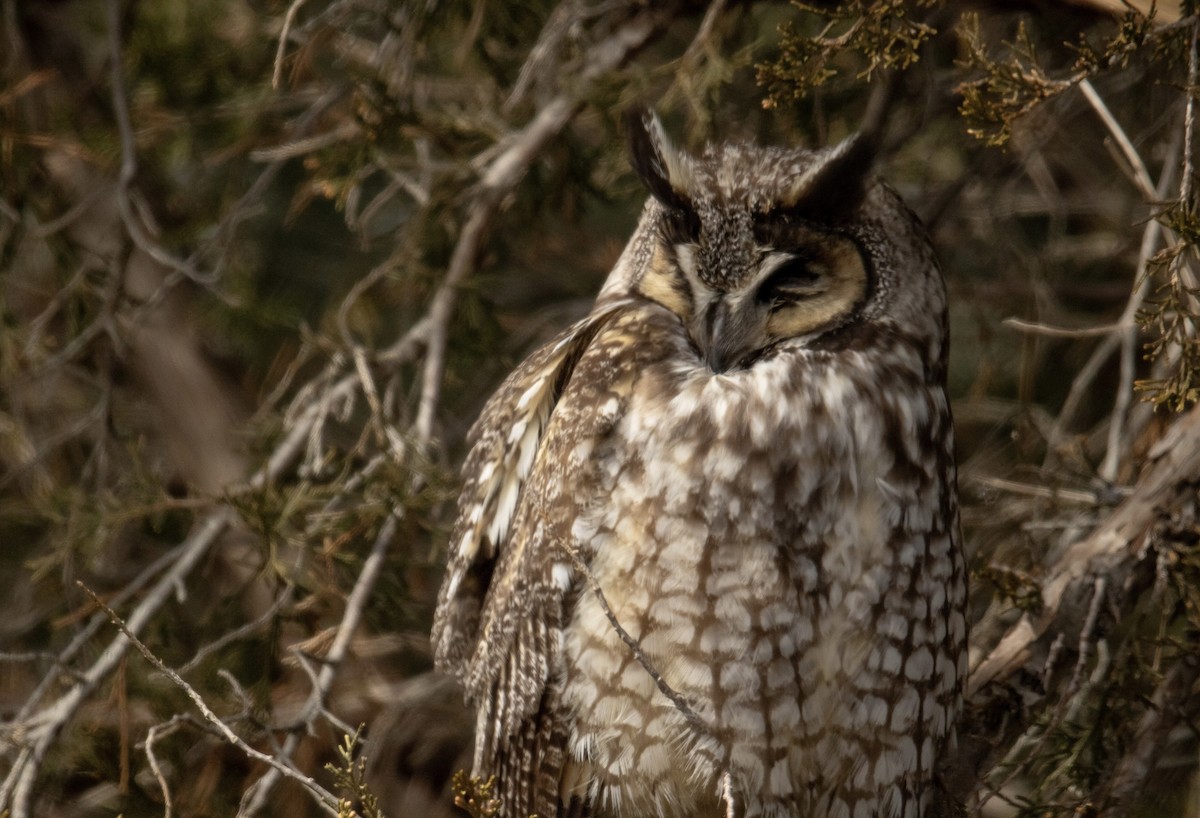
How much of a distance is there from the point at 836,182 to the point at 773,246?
164 millimetres

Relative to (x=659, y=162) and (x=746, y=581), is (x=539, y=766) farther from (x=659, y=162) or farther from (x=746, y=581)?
(x=659, y=162)

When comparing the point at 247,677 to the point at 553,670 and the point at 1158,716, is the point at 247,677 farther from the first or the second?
the point at 1158,716

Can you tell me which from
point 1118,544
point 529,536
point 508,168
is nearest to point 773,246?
point 529,536

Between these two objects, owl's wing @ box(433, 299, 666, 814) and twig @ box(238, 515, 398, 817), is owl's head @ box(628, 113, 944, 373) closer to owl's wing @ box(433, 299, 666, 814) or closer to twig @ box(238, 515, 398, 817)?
owl's wing @ box(433, 299, 666, 814)

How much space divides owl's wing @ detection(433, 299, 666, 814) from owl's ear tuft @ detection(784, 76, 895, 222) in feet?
1.24

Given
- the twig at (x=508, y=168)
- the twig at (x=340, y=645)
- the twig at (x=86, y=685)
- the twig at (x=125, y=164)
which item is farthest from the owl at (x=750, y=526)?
the twig at (x=125, y=164)

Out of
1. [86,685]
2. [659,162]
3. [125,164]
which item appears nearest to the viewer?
[659,162]

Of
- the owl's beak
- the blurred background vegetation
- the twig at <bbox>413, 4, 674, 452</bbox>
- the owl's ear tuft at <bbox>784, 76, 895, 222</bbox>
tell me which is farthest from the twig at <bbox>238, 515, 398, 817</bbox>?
the owl's ear tuft at <bbox>784, 76, 895, 222</bbox>

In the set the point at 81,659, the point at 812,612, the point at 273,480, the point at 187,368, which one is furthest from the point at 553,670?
the point at 187,368

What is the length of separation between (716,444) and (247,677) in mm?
1493

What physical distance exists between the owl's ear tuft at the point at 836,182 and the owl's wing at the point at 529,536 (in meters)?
0.38

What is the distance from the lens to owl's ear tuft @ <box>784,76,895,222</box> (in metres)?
2.25

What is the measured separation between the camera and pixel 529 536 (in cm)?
243

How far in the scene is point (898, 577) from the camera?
2268 millimetres
